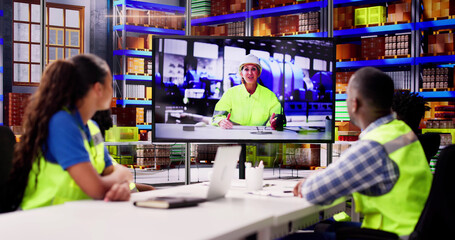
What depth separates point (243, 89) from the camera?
3.63 m

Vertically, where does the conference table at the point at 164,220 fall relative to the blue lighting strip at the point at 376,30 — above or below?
below

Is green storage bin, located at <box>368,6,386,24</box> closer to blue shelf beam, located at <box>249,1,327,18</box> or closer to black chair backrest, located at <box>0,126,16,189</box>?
blue shelf beam, located at <box>249,1,327,18</box>

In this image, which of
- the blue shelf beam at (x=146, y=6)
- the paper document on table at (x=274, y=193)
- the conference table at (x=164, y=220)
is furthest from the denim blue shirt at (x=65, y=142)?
the blue shelf beam at (x=146, y=6)

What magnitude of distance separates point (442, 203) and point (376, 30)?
6.54 m

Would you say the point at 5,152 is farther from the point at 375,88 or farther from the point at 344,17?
the point at 344,17

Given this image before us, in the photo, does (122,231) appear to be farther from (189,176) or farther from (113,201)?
(189,176)

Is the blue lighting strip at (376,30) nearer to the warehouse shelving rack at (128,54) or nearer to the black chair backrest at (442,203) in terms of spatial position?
the warehouse shelving rack at (128,54)

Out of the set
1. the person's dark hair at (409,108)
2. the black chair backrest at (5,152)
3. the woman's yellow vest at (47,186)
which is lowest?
the woman's yellow vest at (47,186)

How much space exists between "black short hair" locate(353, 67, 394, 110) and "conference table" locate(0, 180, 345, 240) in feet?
1.65

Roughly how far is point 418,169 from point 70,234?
4.33 feet

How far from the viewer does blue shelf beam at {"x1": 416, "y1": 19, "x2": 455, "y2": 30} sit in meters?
7.11

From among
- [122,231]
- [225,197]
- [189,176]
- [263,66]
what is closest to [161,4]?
[189,176]

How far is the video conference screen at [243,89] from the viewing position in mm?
3580

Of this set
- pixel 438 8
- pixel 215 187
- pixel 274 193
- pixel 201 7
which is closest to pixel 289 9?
pixel 201 7
